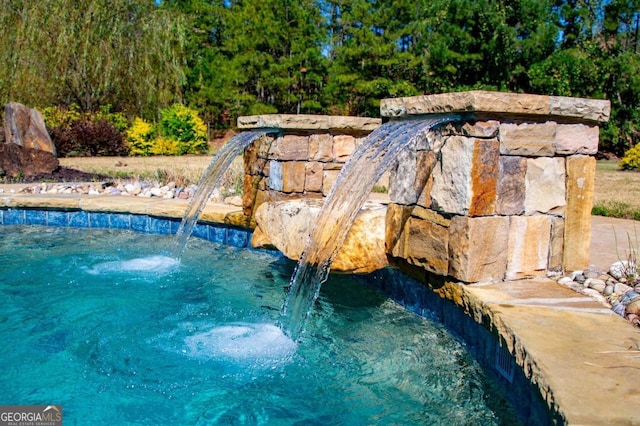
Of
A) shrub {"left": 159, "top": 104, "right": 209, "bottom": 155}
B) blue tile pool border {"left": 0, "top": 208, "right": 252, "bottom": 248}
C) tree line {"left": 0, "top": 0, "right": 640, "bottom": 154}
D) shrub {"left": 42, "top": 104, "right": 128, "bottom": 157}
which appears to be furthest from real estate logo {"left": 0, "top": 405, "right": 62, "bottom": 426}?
tree line {"left": 0, "top": 0, "right": 640, "bottom": 154}

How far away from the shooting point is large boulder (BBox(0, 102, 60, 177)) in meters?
8.80

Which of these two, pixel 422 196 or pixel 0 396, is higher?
pixel 422 196

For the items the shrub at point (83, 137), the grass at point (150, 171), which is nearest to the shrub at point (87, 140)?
the shrub at point (83, 137)

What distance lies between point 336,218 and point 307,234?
0.30 meters

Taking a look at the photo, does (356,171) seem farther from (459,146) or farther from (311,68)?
(311,68)

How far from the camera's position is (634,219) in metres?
5.30

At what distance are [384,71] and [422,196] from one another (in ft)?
50.9

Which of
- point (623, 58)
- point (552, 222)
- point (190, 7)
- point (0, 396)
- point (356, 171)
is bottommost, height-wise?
point (0, 396)

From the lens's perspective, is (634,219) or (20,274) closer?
(20,274)

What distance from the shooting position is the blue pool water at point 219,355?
7.98 feet

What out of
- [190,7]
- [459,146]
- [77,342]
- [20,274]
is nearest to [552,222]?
[459,146]

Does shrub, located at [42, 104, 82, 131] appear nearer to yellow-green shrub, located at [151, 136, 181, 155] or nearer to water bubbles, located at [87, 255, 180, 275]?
yellow-green shrub, located at [151, 136, 181, 155]

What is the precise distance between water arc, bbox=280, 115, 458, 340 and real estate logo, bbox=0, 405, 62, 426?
1288mm

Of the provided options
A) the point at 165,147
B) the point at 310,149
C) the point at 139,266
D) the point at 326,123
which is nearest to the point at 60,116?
the point at 165,147
